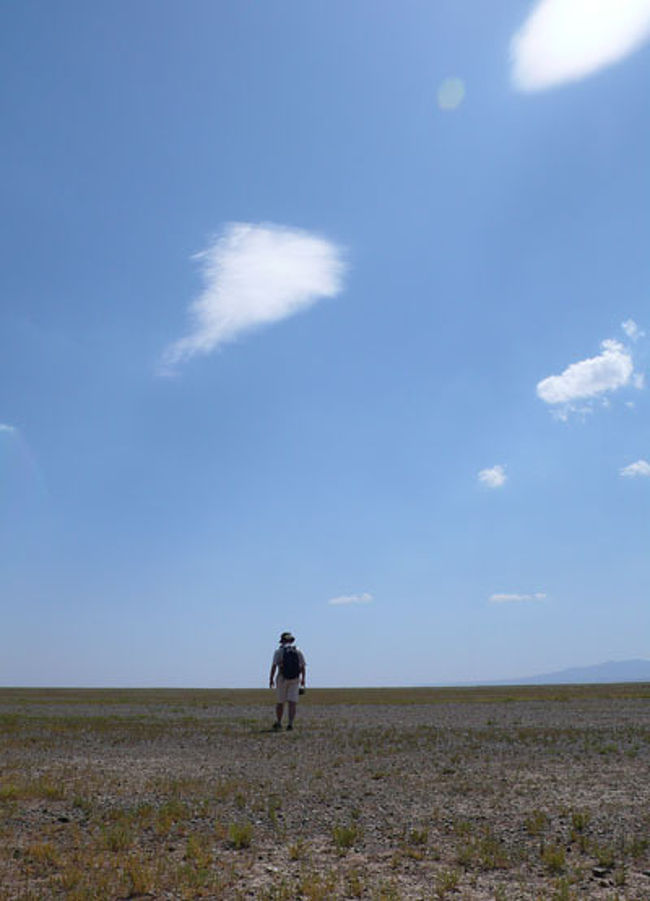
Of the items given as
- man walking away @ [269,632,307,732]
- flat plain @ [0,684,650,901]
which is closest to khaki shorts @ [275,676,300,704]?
man walking away @ [269,632,307,732]

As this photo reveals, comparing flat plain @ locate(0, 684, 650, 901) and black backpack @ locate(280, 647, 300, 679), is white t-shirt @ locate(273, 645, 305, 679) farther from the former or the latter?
flat plain @ locate(0, 684, 650, 901)

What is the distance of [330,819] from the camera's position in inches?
396

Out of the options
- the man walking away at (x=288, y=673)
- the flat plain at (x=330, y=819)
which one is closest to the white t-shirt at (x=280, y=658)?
the man walking away at (x=288, y=673)

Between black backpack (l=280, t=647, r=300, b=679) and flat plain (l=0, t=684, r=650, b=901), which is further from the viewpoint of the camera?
black backpack (l=280, t=647, r=300, b=679)

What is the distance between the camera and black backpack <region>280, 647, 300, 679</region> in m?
23.2

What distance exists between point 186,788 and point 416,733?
10.3 metres

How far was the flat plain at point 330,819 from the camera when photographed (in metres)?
7.35

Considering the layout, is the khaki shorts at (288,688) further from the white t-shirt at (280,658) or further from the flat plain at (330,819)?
the flat plain at (330,819)

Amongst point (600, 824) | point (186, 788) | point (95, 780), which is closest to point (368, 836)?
point (600, 824)

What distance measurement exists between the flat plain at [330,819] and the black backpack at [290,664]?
3.85 meters

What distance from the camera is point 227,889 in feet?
23.7

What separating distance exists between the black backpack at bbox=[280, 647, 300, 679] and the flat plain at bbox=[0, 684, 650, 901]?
3.85 metres

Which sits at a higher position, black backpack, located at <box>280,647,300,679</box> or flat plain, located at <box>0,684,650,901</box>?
black backpack, located at <box>280,647,300,679</box>

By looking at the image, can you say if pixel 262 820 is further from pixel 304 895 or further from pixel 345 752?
pixel 345 752
